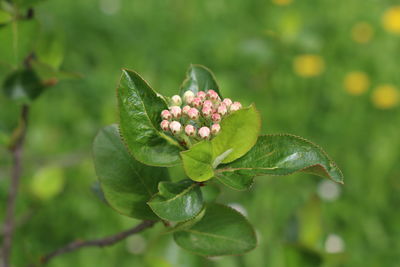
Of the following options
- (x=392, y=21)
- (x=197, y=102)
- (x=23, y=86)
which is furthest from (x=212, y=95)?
(x=392, y=21)

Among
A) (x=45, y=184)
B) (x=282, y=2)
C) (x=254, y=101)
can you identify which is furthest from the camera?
(x=282, y=2)

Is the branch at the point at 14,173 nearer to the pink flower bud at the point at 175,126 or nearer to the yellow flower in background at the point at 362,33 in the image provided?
the pink flower bud at the point at 175,126

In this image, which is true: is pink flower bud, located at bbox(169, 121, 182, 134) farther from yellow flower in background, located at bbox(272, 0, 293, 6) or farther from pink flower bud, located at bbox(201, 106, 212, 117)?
yellow flower in background, located at bbox(272, 0, 293, 6)

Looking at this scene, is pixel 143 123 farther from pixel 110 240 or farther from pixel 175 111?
pixel 110 240

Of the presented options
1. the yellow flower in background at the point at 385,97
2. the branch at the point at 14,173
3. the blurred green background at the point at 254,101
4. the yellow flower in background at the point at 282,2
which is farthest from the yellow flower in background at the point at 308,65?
the branch at the point at 14,173

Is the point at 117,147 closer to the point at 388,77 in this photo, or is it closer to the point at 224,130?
the point at 224,130

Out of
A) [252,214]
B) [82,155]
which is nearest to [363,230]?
[252,214]

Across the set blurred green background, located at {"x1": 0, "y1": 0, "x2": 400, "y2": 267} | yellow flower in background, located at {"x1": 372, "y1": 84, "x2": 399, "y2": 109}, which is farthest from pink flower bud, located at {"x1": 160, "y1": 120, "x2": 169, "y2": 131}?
yellow flower in background, located at {"x1": 372, "y1": 84, "x2": 399, "y2": 109}

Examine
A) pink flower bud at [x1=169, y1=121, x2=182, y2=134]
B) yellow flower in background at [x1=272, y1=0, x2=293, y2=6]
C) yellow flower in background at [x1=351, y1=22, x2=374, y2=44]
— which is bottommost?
yellow flower in background at [x1=351, y1=22, x2=374, y2=44]
